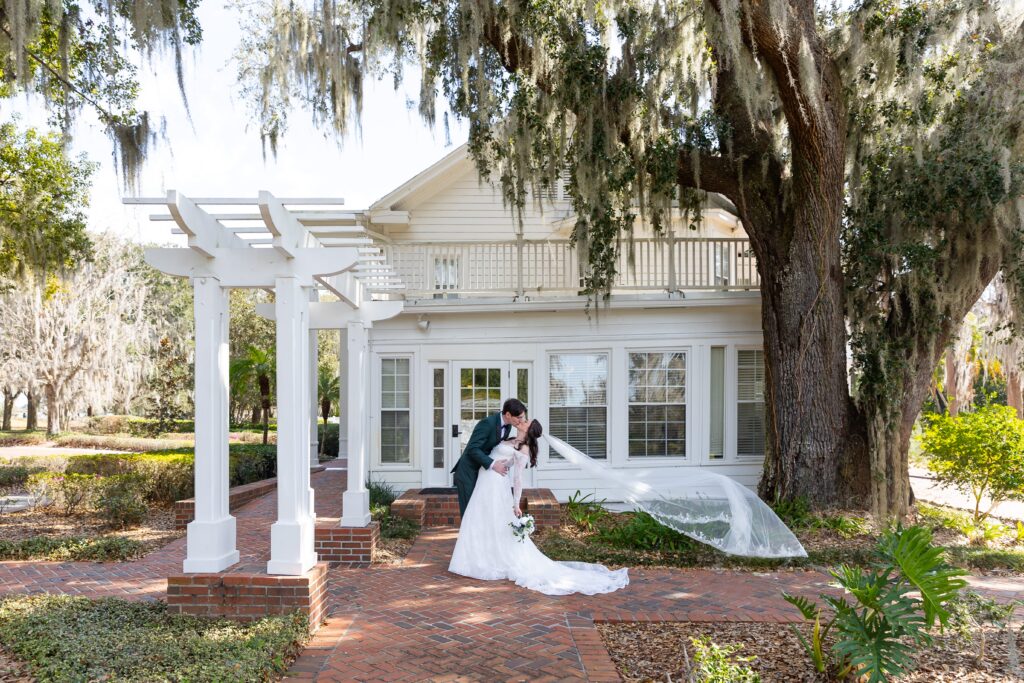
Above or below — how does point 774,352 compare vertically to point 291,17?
below

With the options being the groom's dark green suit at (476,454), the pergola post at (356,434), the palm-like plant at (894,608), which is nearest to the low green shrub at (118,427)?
the pergola post at (356,434)

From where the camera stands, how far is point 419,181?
13.2 metres

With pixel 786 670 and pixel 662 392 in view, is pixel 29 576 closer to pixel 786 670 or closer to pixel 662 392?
pixel 786 670

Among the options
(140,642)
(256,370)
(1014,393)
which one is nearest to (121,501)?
(140,642)

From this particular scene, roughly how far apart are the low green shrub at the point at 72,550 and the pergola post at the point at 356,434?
2.27 m

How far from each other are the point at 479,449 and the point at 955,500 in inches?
386

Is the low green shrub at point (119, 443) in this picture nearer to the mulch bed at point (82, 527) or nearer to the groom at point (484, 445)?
the mulch bed at point (82, 527)

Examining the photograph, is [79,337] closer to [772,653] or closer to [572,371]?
[572,371]

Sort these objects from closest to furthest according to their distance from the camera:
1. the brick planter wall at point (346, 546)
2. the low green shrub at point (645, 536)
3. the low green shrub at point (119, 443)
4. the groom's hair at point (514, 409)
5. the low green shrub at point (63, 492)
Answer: the groom's hair at point (514, 409)
the brick planter wall at point (346, 546)
the low green shrub at point (645, 536)
the low green shrub at point (63, 492)
the low green shrub at point (119, 443)

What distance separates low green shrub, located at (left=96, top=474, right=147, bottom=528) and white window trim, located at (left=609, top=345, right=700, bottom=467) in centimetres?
656

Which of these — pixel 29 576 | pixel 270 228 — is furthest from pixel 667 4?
pixel 29 576

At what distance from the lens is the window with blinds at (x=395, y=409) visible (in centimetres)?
1112

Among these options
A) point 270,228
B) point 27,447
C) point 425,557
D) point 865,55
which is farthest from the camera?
point 27,447

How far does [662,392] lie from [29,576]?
8007 mm
